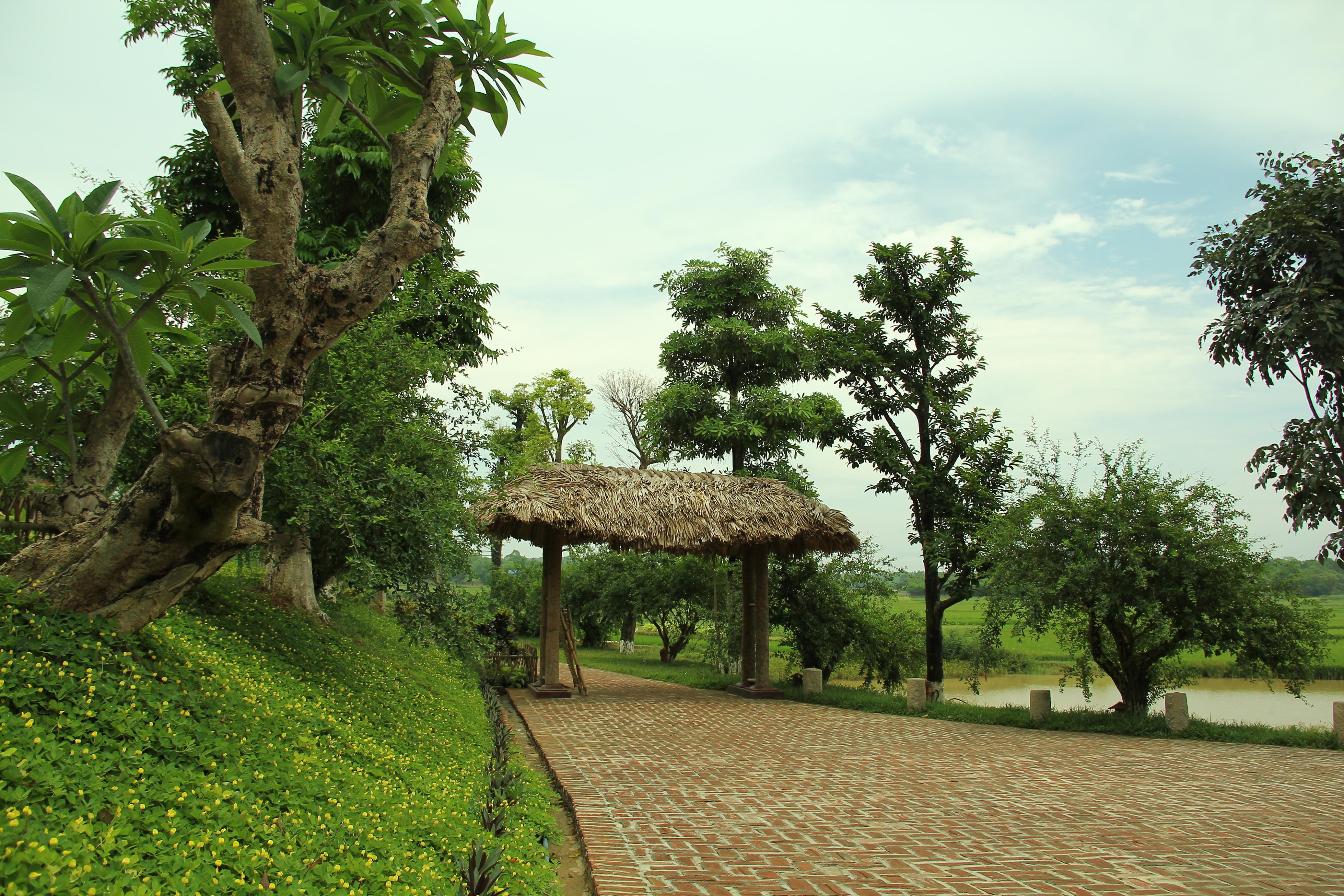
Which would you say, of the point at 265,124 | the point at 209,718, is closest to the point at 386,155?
the point at 265,124

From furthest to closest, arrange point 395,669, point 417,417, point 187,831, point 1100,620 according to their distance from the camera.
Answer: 1. point 1100,620
2. point 395,669
3. point 417,417
4. point 187,831

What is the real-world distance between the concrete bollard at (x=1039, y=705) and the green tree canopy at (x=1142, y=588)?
0.49 meters

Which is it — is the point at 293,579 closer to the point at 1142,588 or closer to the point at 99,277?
the point at 99,277

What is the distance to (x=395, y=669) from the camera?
958 cm

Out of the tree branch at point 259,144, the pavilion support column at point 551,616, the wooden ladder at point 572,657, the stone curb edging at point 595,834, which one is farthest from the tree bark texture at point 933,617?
the tree branch at point 259,144

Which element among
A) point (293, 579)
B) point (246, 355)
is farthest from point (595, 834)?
point (293, 579)

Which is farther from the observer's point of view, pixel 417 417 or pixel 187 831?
pixel 417 417

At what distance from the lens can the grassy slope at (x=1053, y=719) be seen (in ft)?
31.6

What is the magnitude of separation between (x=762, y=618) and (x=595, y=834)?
9.71m

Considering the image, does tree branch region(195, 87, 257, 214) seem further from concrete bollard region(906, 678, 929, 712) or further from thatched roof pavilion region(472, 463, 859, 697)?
concrete bollard region(906, 678, 929, 712)

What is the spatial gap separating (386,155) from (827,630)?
13.0 metres

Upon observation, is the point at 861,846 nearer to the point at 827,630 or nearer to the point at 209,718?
the point at 209,718

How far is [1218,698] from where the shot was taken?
18828 millimetres

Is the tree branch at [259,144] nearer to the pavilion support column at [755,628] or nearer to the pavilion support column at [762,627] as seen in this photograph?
the pavilion support column at [755,628]
